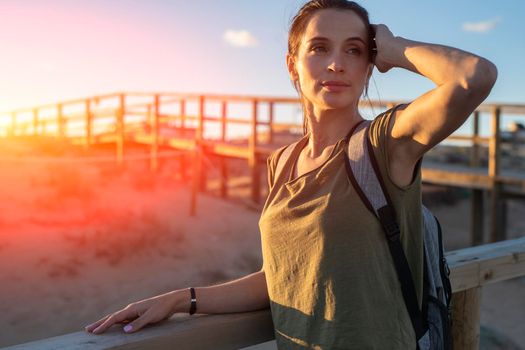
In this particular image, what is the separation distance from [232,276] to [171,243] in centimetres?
129

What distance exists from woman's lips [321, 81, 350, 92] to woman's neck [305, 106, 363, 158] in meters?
0.07

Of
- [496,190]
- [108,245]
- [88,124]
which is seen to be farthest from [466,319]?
[88,124]

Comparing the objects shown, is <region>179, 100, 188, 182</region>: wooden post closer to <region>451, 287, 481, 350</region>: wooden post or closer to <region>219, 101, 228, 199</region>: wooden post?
<region>219, 101, 228, 199</region>: wooden post

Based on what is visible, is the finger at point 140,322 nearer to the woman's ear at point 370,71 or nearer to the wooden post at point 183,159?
the woman's ear at point 370,71

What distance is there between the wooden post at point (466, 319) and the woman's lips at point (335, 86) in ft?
2.86

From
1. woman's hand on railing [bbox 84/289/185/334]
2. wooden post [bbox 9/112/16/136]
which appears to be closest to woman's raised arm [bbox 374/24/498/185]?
woman's hand on railing [bbox 84/289/185/334]

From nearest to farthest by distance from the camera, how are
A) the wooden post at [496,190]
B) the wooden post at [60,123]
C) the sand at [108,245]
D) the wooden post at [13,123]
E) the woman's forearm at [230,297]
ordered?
the woman's forearm at [230,297] < the sand at [108,245] < the wooden post at [496,190] < the wooden post at [60,123] < the wooden post at [13,123]

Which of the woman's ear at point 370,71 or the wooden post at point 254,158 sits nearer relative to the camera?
the woman's ear at point 370,71

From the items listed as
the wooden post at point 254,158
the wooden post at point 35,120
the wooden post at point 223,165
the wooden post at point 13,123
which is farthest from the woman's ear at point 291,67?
the wooden post at point 13,123

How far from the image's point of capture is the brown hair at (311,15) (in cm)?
135

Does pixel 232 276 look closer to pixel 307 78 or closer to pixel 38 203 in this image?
pixel 38 203

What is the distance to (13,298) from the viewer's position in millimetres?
6066

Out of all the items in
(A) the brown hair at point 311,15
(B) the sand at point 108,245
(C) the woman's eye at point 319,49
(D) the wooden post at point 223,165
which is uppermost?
(A) the brown hair at point 311,15

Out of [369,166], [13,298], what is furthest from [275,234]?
[13,298]
